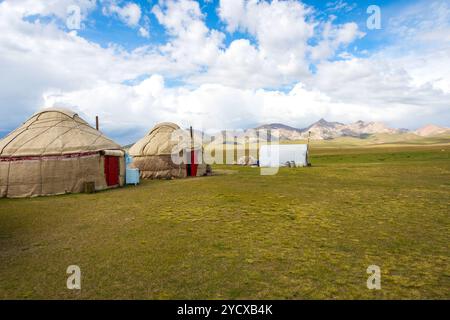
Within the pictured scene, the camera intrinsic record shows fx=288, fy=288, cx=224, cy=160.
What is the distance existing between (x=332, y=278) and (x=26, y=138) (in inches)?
640

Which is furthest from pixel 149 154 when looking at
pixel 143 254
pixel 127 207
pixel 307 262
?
pixel 307 262

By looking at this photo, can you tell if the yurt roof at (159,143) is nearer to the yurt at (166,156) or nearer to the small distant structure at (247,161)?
the yurt at (166,156)

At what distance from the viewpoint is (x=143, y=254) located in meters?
5.80

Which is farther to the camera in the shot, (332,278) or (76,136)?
(76,136)

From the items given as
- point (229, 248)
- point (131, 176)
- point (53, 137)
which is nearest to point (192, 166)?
point (131, 176)

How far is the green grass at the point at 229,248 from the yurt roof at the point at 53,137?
407 centimetres

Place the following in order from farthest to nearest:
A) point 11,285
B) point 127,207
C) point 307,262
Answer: point 127,207, point 307,262, point 11,285

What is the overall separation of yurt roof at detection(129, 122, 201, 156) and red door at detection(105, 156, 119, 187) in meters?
4.49

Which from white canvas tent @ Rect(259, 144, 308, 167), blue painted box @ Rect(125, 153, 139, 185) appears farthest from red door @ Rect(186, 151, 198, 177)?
white canvas tent @ Rect(259, 144, 308, 167)

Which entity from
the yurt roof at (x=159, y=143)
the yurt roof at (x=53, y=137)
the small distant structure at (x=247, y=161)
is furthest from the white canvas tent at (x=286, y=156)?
the yurt roof at (x=53, y=137)

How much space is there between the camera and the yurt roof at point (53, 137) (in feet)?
46.9

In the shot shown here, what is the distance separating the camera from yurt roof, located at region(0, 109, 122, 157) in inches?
563

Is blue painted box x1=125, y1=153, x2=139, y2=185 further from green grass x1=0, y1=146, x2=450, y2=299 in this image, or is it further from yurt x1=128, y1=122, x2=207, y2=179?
green grass x1=0, y1=146, x2=450, y2=299
